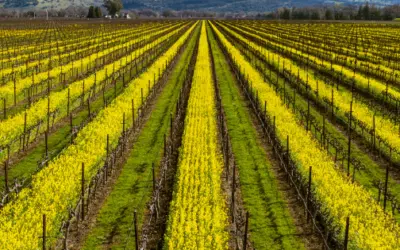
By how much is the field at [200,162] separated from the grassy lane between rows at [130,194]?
0.23 feet

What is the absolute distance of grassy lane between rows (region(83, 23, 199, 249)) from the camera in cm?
1792

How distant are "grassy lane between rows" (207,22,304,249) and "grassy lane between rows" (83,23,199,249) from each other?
13.3ft

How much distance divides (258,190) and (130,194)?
5.29m

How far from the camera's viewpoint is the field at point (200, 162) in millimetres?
17812

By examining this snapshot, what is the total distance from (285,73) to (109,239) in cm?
3598

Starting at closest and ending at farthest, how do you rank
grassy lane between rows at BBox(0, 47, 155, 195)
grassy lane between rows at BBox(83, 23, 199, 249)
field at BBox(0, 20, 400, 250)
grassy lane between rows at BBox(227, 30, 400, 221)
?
1. field at BBox(0, 20, 400, 250)
2. grassy lane between rows at BBox(83, 23, 199, 249)
3. grassy lane between rows at BBox(227, 30, 400, 221)
4. grassy lane between rows at BBox(0, 47, 155, 195)

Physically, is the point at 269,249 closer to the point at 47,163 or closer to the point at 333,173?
the point at 333,173

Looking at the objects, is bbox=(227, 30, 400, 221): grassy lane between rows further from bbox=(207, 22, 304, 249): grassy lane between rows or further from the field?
bbox=(207, 22, 304, 249): grassy lane between rows

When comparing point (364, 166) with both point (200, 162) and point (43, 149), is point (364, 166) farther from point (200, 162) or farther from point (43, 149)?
point (43, 149)

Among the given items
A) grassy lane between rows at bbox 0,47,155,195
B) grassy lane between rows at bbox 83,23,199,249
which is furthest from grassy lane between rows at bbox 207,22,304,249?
grassy lane between rows at bbox 0,47,155,195

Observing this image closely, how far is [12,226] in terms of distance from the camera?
56.4 feet

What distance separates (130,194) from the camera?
70.9ft

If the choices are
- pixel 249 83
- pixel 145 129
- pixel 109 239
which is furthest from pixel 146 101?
pixel 109 239

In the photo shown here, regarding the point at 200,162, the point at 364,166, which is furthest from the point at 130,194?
the point at 364,166
